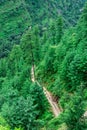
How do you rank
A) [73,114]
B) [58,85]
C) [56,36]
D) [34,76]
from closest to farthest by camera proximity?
[73,114]
[58,85]
[34,76]
[56,36]

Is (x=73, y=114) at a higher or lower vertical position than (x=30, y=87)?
lower

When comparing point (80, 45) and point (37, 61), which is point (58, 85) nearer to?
point (80, 45)

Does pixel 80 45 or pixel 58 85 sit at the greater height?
pixel 80 45

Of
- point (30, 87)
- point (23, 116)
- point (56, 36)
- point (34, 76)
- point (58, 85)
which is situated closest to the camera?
point (23, 116)

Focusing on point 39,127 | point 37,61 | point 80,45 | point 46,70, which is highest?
point 37,61

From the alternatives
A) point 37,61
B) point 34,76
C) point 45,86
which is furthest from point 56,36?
point 45,86

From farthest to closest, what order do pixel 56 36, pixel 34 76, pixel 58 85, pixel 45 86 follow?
pixel 56 36 < pixel 34 76 < pixel 45 86 < pixel 58 85

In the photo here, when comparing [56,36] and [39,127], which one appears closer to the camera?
[39,127]

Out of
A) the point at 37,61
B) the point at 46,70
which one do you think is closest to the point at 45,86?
the point at 46,70

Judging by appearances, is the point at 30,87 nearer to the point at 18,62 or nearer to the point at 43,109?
the point at 43,109
